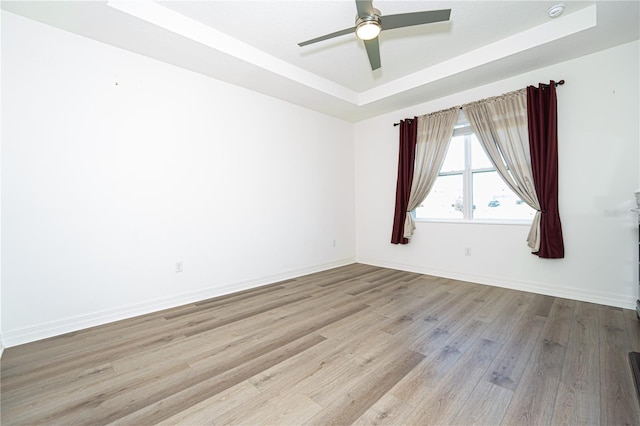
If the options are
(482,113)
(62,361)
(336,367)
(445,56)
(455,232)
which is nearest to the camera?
(336,367)

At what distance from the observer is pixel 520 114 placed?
3.38m

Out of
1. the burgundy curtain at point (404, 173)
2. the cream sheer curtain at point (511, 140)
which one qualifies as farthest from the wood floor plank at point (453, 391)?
the burgundy curtain at point (404, 173)

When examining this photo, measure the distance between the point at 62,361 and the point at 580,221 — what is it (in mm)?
5138

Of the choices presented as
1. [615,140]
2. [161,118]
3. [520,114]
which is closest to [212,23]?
[161,118]

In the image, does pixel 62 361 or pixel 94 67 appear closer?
pixel 62 361

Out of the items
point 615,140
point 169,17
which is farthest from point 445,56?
point 169,17

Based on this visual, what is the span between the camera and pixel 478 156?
391cm

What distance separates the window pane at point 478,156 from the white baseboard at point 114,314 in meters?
3.34

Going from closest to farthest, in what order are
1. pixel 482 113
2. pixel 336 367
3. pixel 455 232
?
pixel 336 367 → pixel 482 113 → pixel 455 232

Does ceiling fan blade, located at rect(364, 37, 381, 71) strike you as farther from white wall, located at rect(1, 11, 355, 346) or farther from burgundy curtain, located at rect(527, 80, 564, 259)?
burgundy curtain, located at rect(527, 80, 564, 259)

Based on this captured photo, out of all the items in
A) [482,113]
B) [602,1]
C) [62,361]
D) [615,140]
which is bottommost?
[62,361]

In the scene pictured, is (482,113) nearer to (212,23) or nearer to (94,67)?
(212,23)

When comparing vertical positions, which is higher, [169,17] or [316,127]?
[169,17]

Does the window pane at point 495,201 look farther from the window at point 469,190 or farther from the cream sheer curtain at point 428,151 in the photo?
the cream sheer curtain at point 428,151
